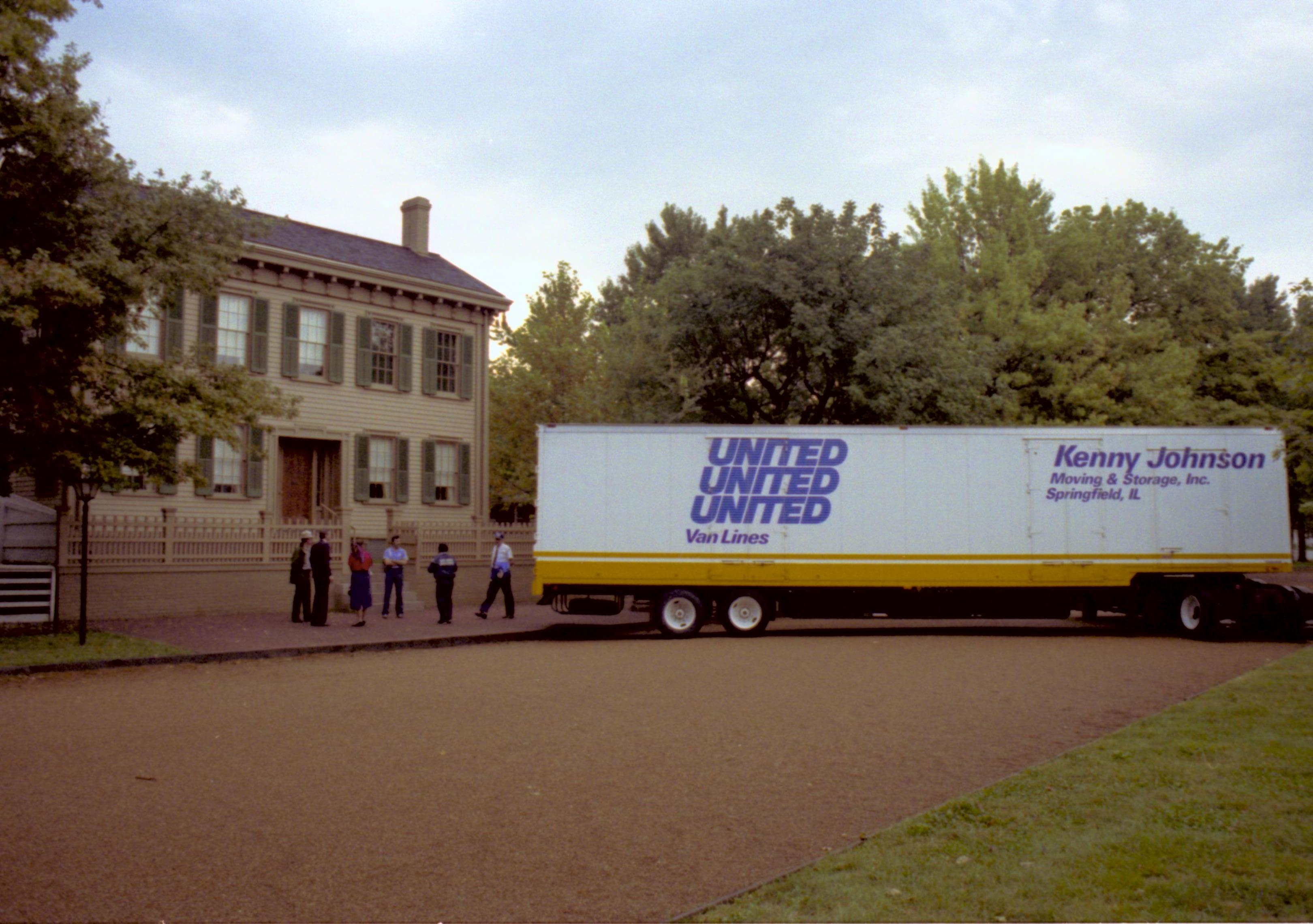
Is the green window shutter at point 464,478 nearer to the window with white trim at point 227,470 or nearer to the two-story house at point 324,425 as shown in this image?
the two-story house at point 324,425

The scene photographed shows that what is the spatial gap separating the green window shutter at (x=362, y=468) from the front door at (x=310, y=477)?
1.36ft

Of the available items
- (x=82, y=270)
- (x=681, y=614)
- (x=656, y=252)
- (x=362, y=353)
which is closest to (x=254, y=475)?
(x=362, y=353)

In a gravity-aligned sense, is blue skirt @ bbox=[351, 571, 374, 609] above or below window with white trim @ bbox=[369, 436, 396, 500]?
below

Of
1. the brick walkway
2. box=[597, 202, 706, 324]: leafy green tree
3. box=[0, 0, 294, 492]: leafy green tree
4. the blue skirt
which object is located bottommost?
the brick walkway

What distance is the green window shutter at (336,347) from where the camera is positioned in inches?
1120

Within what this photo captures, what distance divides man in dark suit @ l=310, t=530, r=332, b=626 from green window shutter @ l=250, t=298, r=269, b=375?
7.80 m

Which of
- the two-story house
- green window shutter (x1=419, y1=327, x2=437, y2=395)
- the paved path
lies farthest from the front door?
the paved path

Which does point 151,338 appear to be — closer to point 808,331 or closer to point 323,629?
point 323,629

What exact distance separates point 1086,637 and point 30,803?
17.4 metres

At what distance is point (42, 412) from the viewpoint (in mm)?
16594

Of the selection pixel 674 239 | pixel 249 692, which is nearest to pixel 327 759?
Answer: pixel 249 692

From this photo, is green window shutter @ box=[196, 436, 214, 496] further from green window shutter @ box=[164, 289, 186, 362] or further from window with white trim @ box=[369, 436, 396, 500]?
window with white trim @ box=[369, 436, 396, 500]

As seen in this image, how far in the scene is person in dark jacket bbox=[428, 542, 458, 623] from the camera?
2183cm

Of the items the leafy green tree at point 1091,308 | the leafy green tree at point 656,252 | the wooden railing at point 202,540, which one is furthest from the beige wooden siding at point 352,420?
the leafy green tree at point 656,252
